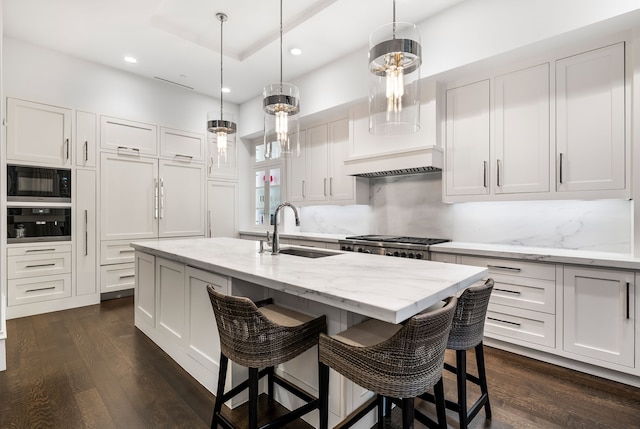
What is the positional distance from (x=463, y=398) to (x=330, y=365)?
73 cm

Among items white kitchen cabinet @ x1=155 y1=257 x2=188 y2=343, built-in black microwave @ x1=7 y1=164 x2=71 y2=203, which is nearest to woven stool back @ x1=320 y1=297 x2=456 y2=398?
white kitchen cabinet @ x1=155 y1=257 x2=188 y2=343

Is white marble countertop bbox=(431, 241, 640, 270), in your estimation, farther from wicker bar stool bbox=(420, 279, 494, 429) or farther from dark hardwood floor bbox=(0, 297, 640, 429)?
wicker bar stool bbox=(420, 279, 494, 429)

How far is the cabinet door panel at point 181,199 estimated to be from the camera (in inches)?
177

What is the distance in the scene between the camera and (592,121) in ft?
7.82

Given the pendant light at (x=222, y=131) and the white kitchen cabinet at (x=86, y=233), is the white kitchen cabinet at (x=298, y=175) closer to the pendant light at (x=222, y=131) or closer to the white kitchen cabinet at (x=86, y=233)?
the pendant light at (x=222, y=131)

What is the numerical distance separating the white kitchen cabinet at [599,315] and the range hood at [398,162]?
55.1 inches

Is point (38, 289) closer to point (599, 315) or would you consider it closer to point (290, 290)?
point (290, 290)

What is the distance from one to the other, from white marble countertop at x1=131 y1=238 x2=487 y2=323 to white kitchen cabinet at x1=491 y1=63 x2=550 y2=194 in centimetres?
143

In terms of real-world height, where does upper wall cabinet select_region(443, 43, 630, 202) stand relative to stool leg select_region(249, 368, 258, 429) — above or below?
above

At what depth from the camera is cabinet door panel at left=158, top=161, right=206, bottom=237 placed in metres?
4.51

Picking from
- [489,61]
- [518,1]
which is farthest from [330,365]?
[518,1]

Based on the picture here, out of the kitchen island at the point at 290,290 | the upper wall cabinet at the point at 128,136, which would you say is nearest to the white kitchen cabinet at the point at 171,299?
the kitchen island at the point at 290,290

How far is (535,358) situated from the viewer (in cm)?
249

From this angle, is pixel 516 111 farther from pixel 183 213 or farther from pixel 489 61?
pixel 183 213
